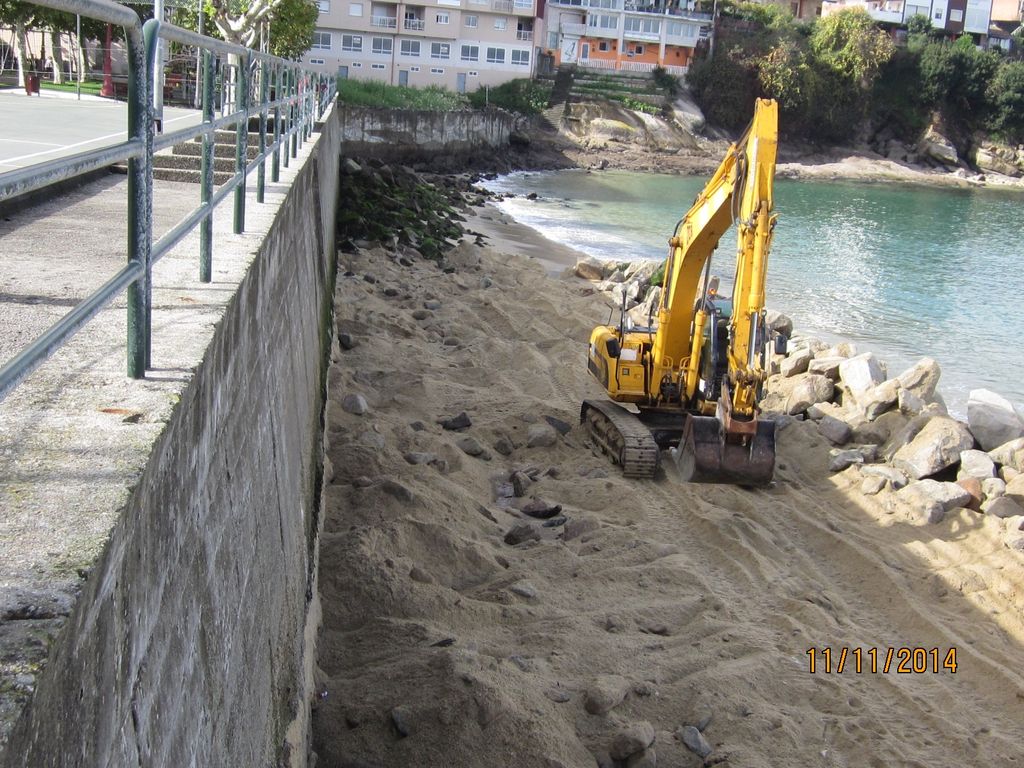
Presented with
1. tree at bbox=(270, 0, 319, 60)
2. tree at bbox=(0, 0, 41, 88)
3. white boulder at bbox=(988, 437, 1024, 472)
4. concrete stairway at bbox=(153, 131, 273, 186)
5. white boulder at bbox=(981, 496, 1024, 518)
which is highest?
tree at bbox=(270, 0, 319, 60)

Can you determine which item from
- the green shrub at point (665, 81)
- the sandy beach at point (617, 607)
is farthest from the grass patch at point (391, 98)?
the sandy beach at point (617, 607)

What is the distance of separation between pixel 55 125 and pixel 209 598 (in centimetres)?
1157

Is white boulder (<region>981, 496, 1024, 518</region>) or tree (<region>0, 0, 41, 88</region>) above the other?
tree (<region>0, 0, 41, 88</region>)

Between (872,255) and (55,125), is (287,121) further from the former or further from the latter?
(872,255)

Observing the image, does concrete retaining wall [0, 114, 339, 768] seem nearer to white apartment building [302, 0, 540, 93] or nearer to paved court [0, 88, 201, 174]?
paved court [0, 88, 201, 174]

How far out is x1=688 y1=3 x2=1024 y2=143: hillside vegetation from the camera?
7681 cm

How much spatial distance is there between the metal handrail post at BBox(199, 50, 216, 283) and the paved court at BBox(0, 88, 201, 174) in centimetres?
210

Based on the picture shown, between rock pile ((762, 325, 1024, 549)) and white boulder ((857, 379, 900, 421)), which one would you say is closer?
rock pile ((762, 325, 1024, 549))

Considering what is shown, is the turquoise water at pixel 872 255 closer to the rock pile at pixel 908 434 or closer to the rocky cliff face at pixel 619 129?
the rock pile at pixel 908 434

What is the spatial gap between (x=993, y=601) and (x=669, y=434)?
376 cm

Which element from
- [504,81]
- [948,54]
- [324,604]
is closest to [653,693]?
[324,604]

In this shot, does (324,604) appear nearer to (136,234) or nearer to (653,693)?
(653,693)
